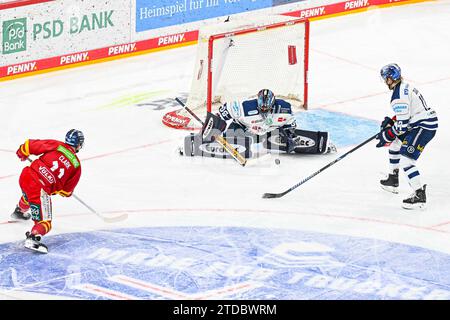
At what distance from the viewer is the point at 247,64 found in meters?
15.1

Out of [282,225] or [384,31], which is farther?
[384,31]

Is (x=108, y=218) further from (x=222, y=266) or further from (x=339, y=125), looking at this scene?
(x=339, y=125)

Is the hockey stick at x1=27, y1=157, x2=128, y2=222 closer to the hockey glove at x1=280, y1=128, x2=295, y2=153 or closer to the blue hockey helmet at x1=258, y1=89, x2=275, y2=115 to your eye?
the blue hockey helmet at x1=258, y1=89, x2=275, y2=115

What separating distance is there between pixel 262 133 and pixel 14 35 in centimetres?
377

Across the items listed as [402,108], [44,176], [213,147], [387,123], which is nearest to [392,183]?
[387,123]

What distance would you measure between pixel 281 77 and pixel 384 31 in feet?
11.5

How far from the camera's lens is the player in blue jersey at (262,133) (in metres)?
13.2

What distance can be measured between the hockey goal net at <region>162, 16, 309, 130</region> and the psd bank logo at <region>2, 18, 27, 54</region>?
2177mm

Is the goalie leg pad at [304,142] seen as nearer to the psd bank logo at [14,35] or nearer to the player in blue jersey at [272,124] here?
the player in blue jersey at [272,124]

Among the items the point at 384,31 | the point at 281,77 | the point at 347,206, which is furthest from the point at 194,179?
the point at 384,31

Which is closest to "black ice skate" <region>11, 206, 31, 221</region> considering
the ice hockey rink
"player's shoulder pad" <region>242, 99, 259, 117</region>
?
the ice hockey rink

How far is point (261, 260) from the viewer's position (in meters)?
10.7

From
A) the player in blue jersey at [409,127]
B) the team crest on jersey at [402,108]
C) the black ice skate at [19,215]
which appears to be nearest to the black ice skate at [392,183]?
the player in blue jersey at [409,127]

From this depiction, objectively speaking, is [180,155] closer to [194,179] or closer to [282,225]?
[194,179]
